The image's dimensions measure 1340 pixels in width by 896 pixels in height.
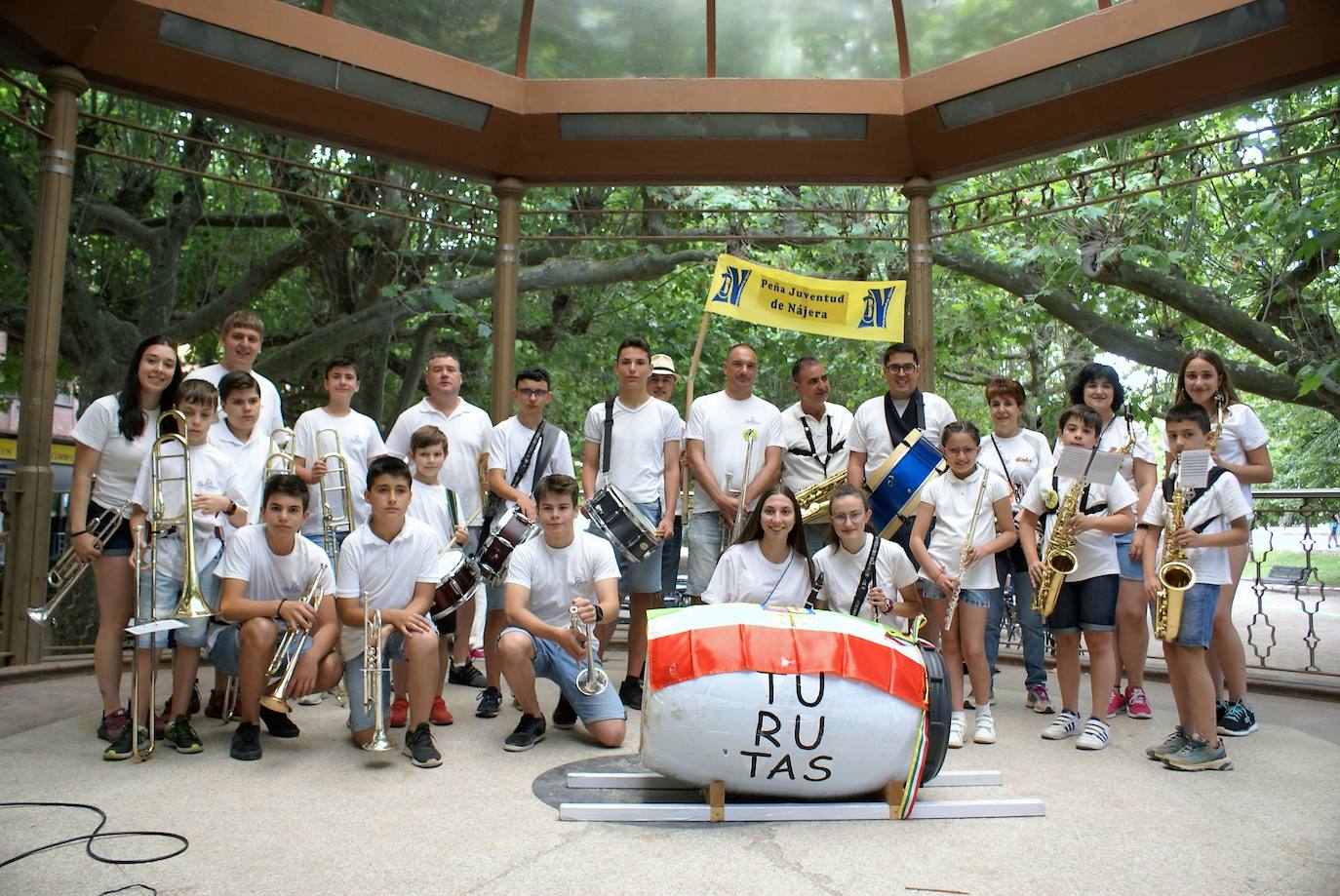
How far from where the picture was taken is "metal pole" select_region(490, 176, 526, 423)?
799 centimetres

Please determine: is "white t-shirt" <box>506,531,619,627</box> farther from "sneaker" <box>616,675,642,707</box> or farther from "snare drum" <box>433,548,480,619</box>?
"sneaker" <box>616,675,642,707</box>

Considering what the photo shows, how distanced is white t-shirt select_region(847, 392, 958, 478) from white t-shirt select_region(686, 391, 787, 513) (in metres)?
0.47

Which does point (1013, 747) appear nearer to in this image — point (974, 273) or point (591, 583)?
point (591, 583)

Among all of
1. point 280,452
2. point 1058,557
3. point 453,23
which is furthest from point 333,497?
point 1058,557

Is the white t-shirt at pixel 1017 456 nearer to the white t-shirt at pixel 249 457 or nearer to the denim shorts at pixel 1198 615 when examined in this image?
the denim shorts at pixel 1198 615

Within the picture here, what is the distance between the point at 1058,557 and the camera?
5.59m

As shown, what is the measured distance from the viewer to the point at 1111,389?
612 centimetres

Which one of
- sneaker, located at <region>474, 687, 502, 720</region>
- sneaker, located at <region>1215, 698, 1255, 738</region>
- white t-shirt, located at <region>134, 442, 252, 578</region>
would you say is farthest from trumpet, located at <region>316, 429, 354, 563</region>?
sneaker, located at <region>1215, 698, 1255, 738</region>

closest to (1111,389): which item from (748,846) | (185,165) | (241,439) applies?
(748,846)

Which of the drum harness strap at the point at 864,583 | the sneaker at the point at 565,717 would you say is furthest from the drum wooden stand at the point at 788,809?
the sneaker at the point at 565,717

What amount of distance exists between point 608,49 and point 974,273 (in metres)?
6.39

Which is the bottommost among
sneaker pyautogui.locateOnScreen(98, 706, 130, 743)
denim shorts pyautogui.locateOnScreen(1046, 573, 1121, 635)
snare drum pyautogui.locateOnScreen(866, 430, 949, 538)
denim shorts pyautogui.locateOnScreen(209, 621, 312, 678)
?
sneaker pyautogui.locateOnScreen(98, 706, 130, 743)

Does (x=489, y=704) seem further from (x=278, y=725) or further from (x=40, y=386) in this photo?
(x=40, y=386)

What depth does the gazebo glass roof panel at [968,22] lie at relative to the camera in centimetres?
730
